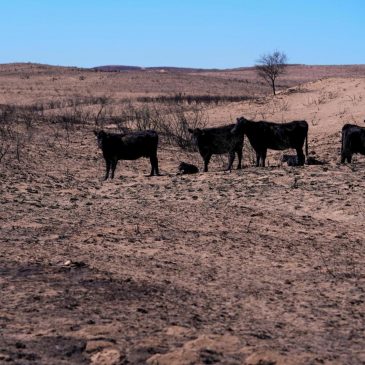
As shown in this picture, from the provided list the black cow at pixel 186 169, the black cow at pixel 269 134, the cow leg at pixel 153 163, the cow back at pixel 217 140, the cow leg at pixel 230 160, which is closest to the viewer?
the black cow at pixel 186 169

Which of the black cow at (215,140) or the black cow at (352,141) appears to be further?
the black cow at (215,140)

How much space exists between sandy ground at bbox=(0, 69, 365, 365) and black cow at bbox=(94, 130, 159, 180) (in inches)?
90.4

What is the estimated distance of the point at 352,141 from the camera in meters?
15.8

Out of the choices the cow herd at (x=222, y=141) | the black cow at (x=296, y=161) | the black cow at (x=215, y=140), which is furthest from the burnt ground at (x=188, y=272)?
the black cow at (x=215, y=140)

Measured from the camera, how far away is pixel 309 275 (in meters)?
7.11

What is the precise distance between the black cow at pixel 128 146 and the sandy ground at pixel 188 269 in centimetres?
230

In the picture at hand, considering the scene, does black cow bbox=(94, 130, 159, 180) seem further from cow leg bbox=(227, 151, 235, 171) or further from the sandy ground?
the sandy ground

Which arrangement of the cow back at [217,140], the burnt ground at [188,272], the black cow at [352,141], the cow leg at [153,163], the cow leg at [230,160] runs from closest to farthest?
the burnt ground at [188,272], the black cow at [352,141], the cow leg at [230,160], the cow leg at [153,163], the cow back at [217,140]

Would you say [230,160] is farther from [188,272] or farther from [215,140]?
[188,272]

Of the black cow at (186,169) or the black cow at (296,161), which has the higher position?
the black cow at (296,161)

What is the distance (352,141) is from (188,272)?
959 centimetres

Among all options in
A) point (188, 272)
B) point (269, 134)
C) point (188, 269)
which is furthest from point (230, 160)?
point (188, 272)

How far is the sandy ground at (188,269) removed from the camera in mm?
5133

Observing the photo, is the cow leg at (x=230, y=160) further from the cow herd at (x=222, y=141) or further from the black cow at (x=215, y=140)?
the black cow at (x=215, y=140)
